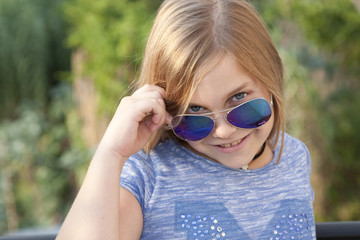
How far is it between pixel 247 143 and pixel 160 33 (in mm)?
475

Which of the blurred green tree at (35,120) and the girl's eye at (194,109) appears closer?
the girl's eye at (194,109)

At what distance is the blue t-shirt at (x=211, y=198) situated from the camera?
1683 mm

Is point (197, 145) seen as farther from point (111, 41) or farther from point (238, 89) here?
point (111, 41)

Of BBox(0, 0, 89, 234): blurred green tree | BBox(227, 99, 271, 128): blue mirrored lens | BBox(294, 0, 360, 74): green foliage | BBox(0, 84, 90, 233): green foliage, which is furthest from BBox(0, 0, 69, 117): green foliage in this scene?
BBox(227, 99, 271, 128): blue mirrored lens

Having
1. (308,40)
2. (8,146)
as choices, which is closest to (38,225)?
(8,146)

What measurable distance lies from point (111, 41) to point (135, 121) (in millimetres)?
2338

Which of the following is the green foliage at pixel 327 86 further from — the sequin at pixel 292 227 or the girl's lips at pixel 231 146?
the girl's lips at pixel 231 146

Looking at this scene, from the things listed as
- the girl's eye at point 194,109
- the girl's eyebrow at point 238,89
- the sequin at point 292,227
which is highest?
Answer: the girl's eyebrow at point 238,89

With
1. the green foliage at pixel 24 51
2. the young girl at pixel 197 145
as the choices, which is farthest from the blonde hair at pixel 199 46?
the green foliage at pixel 24 51

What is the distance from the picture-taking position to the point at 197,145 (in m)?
1.74

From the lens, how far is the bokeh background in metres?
3.72

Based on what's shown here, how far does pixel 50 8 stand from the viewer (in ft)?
18.0

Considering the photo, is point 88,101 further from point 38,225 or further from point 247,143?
point 247,143

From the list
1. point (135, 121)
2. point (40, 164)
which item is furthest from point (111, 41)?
point (135, 121)
